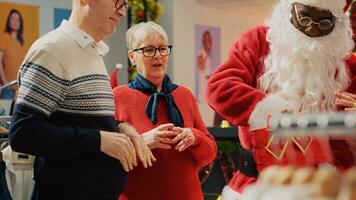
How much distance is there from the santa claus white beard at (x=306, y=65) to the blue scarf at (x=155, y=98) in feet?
1.23

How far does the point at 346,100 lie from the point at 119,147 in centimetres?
92

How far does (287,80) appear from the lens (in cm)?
260

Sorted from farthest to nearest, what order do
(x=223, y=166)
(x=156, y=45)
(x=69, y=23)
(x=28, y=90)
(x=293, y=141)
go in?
(x=223, y=166) < (x=156, y=45) < (x=293, y=141) < (x=69, y=23) < (x=28, y=90)

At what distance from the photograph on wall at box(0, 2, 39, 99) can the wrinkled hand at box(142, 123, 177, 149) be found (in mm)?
4074

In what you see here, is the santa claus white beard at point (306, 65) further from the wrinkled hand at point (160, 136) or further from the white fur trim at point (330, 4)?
the wrinkled hand at point (160, 136)

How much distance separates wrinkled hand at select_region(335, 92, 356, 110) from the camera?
2.36 metres

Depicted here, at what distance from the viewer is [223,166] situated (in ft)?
16.0

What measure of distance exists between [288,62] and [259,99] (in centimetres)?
30

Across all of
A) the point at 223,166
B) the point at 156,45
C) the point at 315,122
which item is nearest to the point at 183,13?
the point at 223,166

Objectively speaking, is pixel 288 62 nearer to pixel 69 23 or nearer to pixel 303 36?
pixel 303 36

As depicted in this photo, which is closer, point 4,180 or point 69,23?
point 69,23

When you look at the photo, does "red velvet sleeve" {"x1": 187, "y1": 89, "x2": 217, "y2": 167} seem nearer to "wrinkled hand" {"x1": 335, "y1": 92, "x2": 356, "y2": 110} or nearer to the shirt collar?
"wrinkled hand" {"x1": 335, "y1": 92, "x2": 356, "y2": 110}

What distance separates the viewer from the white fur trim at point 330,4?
2.52 m

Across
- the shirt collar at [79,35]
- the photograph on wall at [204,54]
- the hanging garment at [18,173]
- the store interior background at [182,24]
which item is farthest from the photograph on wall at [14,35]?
the shirt collar at [79,35]
